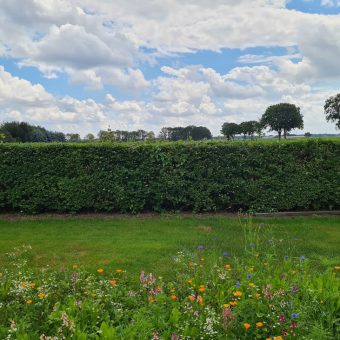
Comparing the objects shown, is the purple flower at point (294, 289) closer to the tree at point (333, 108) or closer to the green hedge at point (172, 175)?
the green hedge at point (172, 175)

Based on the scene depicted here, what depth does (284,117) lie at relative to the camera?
5628 cm

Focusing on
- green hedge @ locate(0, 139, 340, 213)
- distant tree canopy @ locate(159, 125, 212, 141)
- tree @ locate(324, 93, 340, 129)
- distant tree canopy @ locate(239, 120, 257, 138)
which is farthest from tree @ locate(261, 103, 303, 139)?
green hedge @ locate(0, 139, 340, 213)

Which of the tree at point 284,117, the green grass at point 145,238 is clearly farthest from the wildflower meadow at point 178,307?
the tree at point 284,117

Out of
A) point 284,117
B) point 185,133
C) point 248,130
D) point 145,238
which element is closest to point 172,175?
point 145,238

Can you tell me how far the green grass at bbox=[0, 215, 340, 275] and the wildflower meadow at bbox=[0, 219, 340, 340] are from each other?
984mm

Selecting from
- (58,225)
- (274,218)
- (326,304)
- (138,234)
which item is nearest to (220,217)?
(274,218)

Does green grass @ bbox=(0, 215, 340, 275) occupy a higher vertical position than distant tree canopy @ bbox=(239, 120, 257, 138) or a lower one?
lower

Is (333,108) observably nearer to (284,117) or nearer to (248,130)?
(284,117)

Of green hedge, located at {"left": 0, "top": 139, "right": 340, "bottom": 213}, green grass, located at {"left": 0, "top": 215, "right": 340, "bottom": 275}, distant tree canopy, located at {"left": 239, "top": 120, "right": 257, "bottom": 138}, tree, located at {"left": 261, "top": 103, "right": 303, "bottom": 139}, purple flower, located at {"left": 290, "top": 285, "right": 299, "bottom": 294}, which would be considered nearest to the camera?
purple flower, located at {"left": 290, "top": 285, "right": 299, "bottom": 294}

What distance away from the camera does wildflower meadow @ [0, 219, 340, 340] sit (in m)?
3.26

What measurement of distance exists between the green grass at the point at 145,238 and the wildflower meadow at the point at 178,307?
0.98 m

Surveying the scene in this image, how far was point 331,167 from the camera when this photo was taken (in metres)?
9.62

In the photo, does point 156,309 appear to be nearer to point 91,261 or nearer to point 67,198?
point 91,261

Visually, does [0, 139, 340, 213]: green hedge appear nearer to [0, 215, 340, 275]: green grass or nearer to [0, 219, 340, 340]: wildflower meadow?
[0, 215, 340, 275]: green grass
